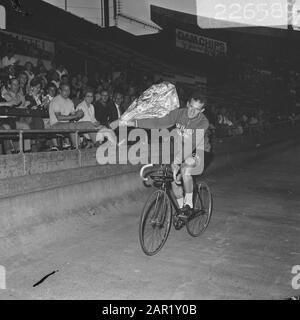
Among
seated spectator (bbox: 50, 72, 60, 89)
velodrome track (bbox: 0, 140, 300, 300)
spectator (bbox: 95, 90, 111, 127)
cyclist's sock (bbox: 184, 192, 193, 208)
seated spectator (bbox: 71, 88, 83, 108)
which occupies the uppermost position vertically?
seated spectator (bbox: 50, 72, 60, 89)

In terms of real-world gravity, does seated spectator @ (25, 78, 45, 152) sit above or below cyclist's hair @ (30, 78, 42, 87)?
below

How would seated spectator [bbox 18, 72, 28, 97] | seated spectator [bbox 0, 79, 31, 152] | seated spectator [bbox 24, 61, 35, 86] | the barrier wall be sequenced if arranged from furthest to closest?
seated spectator [bbox 24, 61, 35, 86] < seated spectator [bbox 18, 72, 28, 97] < seated spectator [bbox 0, 79, 31, 152] < the barrier wall

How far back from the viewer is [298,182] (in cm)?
1345

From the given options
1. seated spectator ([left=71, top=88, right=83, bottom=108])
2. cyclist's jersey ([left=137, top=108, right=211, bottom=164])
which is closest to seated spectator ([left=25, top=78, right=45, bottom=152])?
seated spectator ([left=71, top=88, right=83, bottom=108])

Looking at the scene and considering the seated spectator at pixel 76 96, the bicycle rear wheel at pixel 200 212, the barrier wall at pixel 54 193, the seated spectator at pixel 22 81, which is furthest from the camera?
the seated spectator at pixel 76 96

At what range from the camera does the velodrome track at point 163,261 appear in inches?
184

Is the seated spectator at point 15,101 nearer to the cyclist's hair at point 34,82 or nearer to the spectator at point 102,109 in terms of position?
the cyclist's hair at point 34,82

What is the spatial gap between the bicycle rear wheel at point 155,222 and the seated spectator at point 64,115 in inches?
139

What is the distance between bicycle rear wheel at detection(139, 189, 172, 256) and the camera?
5750mm

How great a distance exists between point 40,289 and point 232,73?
3110 centimetres

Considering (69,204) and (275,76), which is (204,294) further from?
(275,76)

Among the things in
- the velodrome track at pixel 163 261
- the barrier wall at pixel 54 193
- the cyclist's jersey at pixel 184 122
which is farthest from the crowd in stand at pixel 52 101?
the cyclist's jersey at pixel 184 122

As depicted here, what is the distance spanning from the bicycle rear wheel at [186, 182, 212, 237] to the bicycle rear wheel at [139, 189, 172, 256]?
0.78 m

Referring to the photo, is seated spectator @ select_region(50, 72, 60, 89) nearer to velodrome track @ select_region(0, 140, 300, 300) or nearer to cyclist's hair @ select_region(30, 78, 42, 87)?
cyclist's hair @ select_region(30, 78, 42, 87)
